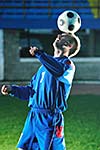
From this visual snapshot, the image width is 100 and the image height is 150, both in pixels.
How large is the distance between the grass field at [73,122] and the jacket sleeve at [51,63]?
3017 mm

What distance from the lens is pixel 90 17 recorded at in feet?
59.0

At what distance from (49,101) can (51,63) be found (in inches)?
15.6

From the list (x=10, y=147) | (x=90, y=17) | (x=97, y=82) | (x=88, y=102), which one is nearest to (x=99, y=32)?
(x=90, y=17)

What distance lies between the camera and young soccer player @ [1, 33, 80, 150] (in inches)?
183

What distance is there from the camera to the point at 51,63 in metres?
4.48

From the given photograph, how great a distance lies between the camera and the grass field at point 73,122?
25.3 feet

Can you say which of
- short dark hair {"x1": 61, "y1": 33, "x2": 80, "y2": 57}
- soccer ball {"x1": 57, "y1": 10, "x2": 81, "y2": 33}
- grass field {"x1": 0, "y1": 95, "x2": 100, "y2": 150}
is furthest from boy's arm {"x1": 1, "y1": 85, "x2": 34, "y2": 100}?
grass field {"x1": 0, "y1": 95, "x2": 100, "y2": 150}

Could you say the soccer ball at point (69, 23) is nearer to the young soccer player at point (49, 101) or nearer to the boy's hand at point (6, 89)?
the young soccer player at point (49, 101)

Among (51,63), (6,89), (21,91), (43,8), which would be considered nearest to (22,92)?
(21,91)

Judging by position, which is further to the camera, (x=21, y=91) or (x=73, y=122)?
(x=73, y=122)

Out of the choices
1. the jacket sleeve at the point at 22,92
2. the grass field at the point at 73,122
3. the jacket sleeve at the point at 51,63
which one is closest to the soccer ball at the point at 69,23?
the jacket sleeve at the point at 51,63

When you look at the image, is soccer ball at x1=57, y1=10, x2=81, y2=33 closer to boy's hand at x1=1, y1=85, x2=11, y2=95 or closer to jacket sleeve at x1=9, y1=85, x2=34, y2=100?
jacket sleeve at x1=9, y1=85, x2=34, y2=100

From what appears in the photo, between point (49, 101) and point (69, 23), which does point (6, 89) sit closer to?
point (49, 101)

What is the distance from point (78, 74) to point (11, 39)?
105 inches
